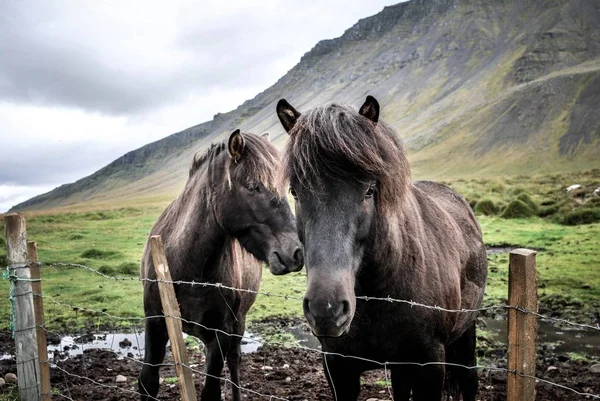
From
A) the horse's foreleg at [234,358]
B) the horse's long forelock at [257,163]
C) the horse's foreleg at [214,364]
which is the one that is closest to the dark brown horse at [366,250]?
the horse's long forelock at [257,163]

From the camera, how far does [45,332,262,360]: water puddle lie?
8227 millimetres

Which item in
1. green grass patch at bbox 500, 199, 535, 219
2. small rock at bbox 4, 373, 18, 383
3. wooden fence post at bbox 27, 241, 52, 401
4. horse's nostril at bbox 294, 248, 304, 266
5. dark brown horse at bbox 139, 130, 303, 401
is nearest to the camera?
horse's nostril at bbox 294, 248, 304, 266

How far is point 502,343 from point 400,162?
639cm

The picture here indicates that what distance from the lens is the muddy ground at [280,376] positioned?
6.27 m

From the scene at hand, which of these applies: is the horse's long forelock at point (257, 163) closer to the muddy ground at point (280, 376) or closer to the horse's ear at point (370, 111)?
the horse's ear at point (370, 111)

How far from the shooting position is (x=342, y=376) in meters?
3.77

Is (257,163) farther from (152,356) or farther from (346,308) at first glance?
(346,308)

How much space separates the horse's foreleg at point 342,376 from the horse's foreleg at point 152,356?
187 cm

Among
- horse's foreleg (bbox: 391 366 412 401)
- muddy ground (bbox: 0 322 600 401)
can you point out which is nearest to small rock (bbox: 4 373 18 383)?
muddy ground (bbox: 0 322 600 401)

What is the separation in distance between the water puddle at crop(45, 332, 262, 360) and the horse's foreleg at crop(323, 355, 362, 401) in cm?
442

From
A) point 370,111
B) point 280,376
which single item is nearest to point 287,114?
point 370,111

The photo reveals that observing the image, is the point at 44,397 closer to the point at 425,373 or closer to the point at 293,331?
the point at 425,373

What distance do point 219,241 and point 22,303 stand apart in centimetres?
190

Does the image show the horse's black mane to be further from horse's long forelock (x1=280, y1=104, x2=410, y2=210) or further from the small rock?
the small rock
